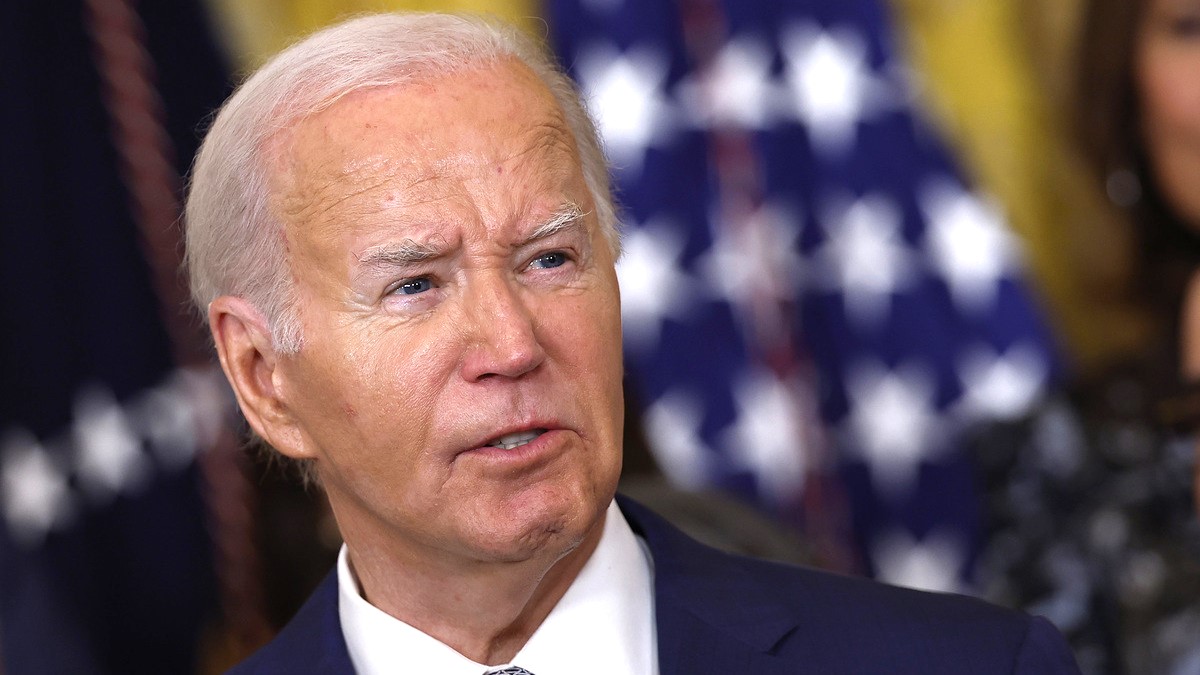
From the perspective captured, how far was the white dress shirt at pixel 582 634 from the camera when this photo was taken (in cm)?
210

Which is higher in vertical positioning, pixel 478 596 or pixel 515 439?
pixel 515 439

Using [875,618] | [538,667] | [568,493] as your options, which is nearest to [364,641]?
[538,667]

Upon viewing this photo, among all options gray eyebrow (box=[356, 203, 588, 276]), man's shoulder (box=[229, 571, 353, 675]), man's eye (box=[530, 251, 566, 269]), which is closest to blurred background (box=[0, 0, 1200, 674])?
man's shoulder (box=[229, 571, 353, 675])

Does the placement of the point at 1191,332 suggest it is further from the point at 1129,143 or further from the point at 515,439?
the point at 515,439

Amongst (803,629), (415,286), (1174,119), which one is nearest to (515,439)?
(415,286)

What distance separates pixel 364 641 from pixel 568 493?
1.41ft

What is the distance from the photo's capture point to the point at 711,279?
4379 millimetres

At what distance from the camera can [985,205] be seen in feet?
13.9

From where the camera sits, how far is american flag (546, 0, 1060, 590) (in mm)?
4273

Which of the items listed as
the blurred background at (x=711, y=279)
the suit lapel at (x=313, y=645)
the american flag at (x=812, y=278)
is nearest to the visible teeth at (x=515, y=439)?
the suit lapel at (x=313, y=645)

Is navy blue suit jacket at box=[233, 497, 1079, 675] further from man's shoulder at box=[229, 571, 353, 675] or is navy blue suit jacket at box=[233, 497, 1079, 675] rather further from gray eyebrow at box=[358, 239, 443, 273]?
gray eyebrow at box=[358, 239, 443, 273]

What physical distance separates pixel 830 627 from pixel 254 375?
0.87 meters

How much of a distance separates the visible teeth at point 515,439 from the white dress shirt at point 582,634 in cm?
25

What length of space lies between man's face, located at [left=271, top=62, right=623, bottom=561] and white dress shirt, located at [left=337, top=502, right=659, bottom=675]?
137mm
